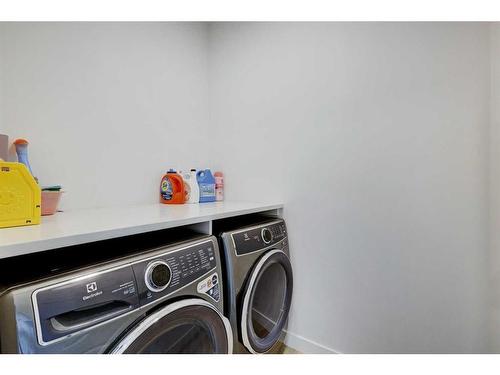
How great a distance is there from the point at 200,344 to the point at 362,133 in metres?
1.37

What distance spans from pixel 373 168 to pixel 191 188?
3.77 ft

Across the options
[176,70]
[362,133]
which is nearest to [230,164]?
[176,70]

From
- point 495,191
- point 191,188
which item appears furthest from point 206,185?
point 495,191

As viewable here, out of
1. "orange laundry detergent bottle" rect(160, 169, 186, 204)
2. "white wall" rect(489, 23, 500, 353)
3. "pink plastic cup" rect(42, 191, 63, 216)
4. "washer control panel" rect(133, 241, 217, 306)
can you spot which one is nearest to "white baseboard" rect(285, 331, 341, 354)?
"white wall" rect(489, 23, 500, 353)

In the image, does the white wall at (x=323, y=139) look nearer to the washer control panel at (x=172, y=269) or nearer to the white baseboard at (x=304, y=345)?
the white baseboard at (x=304, y=345)

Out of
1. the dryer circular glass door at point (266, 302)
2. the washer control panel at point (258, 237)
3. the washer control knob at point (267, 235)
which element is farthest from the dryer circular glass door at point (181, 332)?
the washer control knob at point (267, 235)

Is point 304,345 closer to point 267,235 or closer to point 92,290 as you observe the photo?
point 267,235

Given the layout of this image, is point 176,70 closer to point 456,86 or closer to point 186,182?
point 186,182

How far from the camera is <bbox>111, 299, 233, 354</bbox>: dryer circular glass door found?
2.72ft

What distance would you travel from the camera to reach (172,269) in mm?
975

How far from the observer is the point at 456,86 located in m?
1.27

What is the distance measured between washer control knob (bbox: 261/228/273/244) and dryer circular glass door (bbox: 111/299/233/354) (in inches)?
20.2

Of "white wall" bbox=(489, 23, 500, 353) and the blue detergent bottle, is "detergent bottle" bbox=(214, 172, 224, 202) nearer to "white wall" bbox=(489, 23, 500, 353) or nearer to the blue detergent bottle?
the blue detergent bottle

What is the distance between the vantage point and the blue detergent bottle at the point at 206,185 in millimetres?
1889
